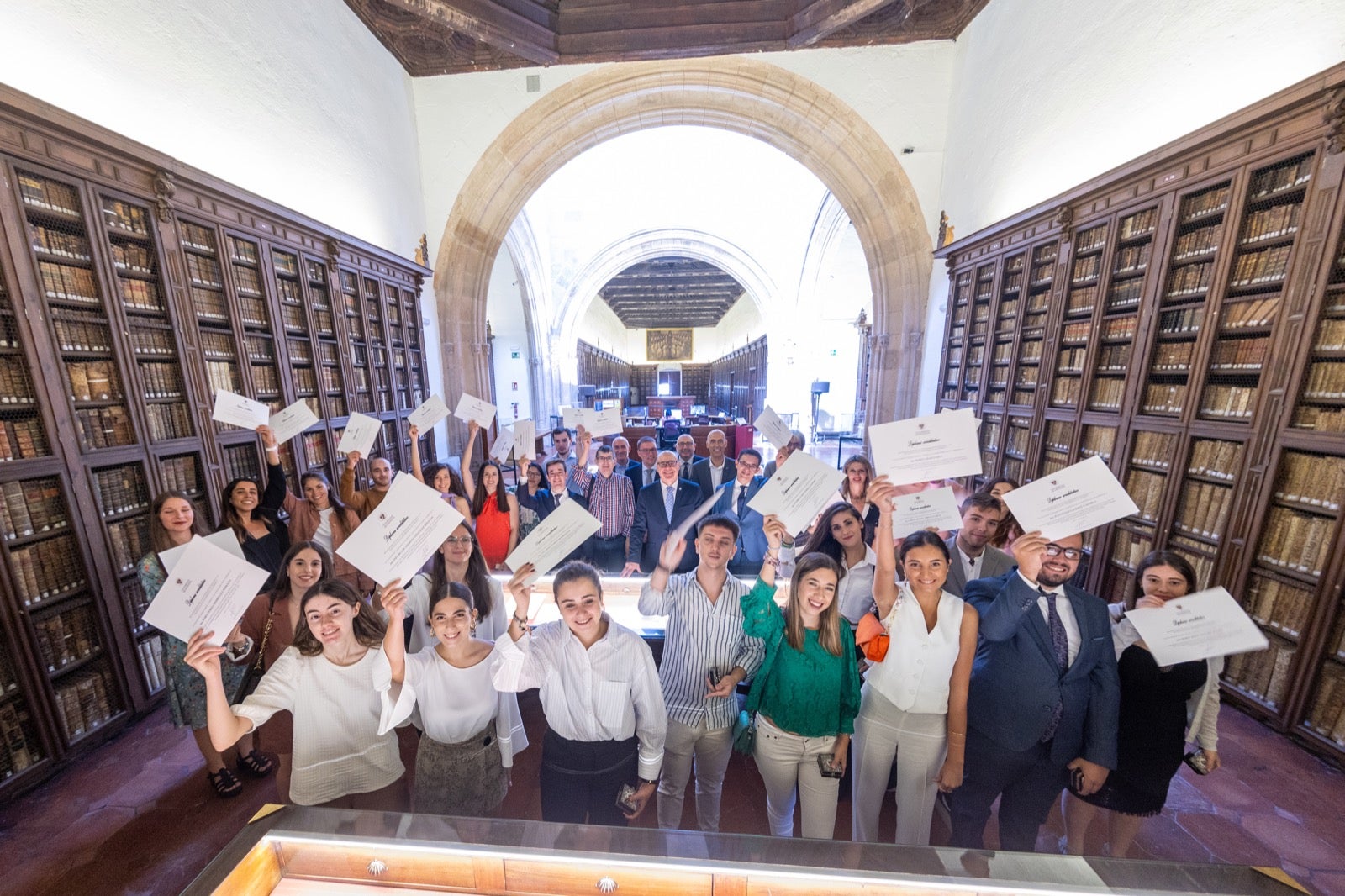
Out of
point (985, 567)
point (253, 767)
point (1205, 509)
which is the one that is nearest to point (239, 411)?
point (253, 767)

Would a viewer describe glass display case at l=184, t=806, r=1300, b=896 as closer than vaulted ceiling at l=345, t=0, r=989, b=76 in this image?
Yes

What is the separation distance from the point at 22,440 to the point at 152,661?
1529mm

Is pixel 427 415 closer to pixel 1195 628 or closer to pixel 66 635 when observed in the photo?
pixel 66 635

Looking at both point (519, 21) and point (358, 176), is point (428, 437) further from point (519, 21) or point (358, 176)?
point (519, 21)

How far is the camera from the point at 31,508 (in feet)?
8.39

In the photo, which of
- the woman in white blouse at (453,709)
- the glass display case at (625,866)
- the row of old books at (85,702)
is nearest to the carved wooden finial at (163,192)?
the row of old books at (85,702)

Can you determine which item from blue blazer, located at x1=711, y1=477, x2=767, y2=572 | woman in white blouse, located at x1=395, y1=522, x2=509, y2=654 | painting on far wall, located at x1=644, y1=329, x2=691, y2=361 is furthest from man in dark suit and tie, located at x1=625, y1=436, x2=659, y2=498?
painting on far wall, located at x1=644, y1=329, x2=691, y2=361

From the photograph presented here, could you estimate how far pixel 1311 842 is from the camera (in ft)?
6.93

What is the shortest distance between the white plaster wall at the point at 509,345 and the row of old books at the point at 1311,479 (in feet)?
41.9

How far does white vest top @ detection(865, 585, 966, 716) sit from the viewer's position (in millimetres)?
1772

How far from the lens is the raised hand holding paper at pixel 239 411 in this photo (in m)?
2.82

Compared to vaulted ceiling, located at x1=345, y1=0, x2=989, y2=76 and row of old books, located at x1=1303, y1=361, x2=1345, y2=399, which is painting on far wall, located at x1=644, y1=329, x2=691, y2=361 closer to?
vaulted ceiling, located at x1=345, y1=0, x2=989, y2=76

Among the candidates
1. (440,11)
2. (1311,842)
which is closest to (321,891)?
(1311,842)

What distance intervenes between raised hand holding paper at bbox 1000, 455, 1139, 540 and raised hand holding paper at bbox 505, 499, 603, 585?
4.82 feet
